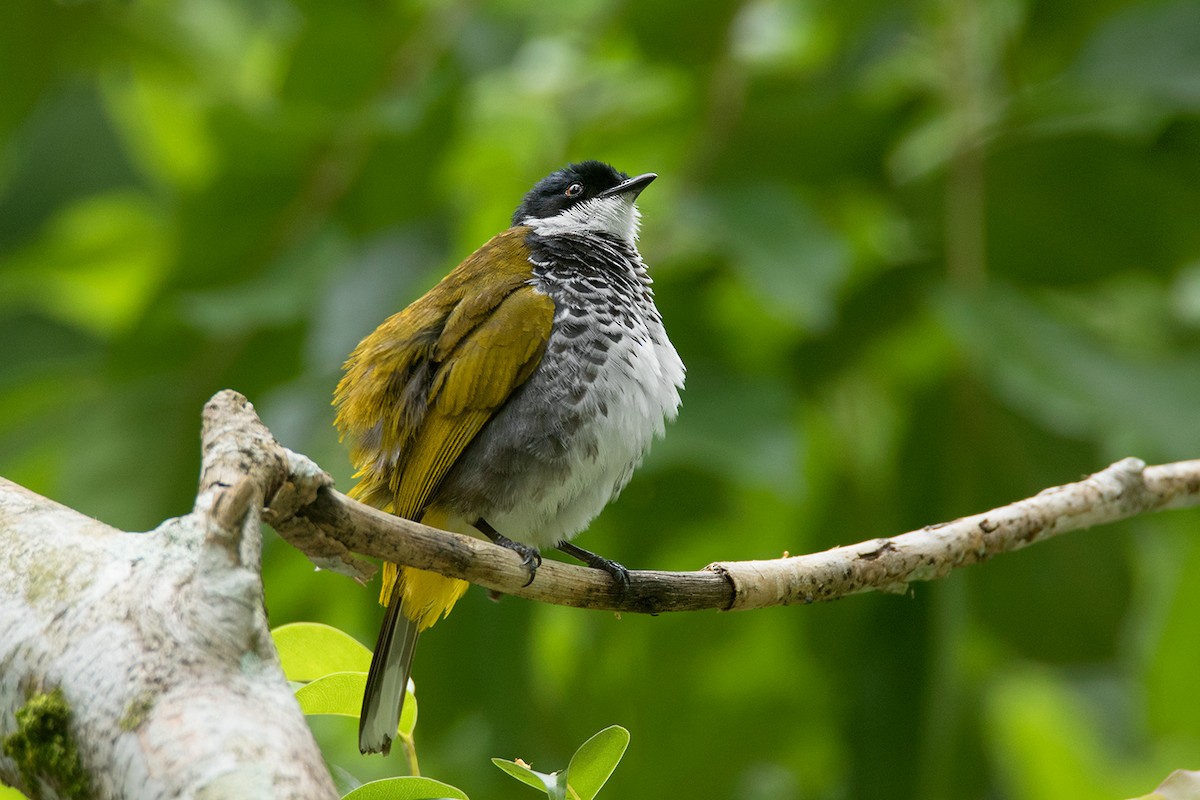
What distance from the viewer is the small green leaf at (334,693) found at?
2.03 m

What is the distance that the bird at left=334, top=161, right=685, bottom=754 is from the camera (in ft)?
10.2

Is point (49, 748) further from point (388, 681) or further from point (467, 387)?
point (467, 387)

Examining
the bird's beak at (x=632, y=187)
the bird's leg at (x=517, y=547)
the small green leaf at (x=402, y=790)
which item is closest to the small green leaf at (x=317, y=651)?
the bird's leg at (x=517, y=547)

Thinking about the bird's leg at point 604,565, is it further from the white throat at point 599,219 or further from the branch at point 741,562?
the white throat at point 599,219

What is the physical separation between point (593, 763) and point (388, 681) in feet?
2.98

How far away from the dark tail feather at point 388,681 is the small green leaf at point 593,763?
0.51 meters

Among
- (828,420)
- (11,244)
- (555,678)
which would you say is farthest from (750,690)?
(11,244)

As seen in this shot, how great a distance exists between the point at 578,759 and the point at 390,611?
1192mm

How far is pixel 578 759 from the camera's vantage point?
6.36ft

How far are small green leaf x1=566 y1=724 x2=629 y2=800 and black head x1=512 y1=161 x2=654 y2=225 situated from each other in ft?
7.65

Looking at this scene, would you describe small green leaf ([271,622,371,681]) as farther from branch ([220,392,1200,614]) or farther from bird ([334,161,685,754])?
bird ([334,161,685,754])

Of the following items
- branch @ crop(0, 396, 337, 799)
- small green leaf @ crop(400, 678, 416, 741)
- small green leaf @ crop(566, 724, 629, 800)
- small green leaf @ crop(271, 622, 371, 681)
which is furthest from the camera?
small green leaf @ crop(400, 678, 416, 741)

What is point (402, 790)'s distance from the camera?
5.82 ft

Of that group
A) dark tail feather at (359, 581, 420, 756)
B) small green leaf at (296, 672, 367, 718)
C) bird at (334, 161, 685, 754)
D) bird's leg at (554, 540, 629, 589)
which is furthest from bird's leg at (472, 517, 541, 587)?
small green leaf at (296, 672, 367, 718)
